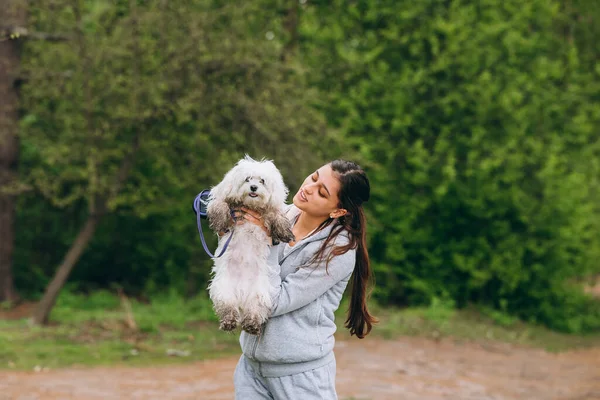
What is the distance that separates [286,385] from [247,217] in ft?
2.43

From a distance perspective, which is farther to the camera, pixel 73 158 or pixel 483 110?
pixel 483 110

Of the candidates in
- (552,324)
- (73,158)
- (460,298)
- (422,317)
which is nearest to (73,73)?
(73,158)

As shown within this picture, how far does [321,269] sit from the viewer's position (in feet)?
10.8

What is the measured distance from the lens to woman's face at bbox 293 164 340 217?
11.3 ft

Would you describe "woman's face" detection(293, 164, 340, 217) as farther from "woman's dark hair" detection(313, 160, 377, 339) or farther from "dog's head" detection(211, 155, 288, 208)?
"dog's head" detection(211, 155, 288, 208)

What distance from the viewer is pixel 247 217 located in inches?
129

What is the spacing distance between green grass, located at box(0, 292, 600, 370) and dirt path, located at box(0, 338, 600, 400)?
0.45 m

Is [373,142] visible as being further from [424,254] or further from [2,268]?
[2,268]

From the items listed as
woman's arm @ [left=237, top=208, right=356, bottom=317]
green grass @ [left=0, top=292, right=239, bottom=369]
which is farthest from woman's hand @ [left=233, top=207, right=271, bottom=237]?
green grass @ [left=0, top=292, right=239, bottom=369]

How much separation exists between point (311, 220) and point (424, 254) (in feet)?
35.1

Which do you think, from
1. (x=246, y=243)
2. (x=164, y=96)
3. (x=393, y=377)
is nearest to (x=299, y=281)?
(x=246, y=243)

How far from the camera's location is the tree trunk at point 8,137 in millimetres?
11062

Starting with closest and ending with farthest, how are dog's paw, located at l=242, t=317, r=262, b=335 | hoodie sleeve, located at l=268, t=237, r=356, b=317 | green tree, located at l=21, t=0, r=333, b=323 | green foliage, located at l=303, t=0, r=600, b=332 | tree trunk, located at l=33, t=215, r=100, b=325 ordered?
dog's paw, located at l=242, t=317, r=262, b=335 < hoodie sleeve, located at l=268, t=237, r=356, b=317 < green tree, located at l=21, t=0, r=333, b=323 < tree trunk, located at l=33, t=215, r=100, b=325 < green foliage, located at l=303, t=0, r=600, b=332

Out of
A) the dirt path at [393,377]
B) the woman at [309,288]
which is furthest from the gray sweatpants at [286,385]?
the dirt path at [393,377]
